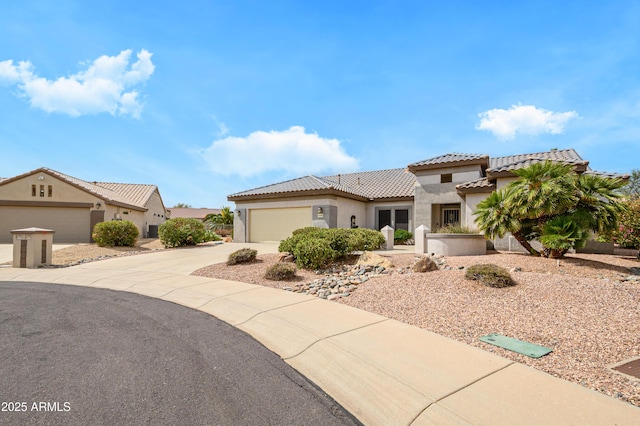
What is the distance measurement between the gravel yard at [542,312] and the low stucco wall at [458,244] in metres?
3.21

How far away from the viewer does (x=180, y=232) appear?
748 inches

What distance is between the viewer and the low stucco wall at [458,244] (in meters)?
12.6

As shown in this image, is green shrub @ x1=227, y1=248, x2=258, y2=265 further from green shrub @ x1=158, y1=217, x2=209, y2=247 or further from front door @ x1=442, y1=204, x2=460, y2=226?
front door @ x1=442, y1=204, x2=460, y2=226

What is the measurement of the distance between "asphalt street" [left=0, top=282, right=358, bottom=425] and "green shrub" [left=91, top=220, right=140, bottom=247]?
14.0 meters

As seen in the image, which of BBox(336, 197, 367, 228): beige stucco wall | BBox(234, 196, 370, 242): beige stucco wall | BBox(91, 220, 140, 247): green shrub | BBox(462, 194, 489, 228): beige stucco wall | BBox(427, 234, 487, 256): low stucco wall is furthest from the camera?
BBox(336, 197, 367, 228): beige stucco wall

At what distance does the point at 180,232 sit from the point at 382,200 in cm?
1350

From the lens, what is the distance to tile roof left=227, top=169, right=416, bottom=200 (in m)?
21.0

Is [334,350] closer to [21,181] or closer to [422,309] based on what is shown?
[422,309]

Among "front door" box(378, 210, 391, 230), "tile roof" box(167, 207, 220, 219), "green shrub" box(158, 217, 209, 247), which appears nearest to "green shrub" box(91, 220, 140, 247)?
"green shrub" box(158, 217, 209, 247)

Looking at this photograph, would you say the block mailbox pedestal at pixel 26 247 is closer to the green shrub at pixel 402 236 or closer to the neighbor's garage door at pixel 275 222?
the neighbor's garage door at pixel 275 222

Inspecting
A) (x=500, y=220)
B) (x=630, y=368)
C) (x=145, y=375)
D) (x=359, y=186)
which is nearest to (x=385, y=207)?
(x=359, y=186)

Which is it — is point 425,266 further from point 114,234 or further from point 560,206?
point 114,234

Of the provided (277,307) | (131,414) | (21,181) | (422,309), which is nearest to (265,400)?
(131,414)

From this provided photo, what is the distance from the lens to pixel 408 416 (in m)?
3.03
